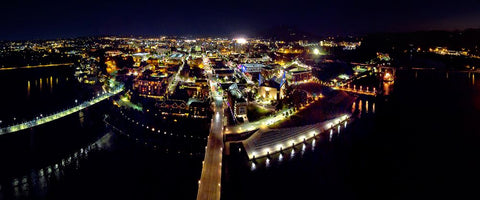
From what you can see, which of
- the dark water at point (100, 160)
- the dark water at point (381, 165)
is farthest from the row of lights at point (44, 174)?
the dark water at point (381, 165)

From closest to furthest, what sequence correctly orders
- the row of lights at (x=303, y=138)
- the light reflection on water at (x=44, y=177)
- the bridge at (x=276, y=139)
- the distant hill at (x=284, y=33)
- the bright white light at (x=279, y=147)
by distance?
the light reflection on water at (x=44, y=177) < the bridge at (x=276, y=139) < the row of lights at (x=303, y=138) < the bright white light at (x=279, y=147) < the distant hill at (x=284, y=33)

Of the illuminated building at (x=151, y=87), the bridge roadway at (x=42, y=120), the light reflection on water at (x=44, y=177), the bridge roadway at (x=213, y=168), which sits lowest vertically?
the light reflection on water at (x=44, y=177)

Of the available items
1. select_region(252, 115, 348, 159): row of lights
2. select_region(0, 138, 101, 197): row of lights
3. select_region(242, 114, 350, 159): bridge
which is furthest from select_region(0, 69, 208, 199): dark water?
select_region(252, 115, 348, 159): row of lights

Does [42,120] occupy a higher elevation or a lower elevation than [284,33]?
lower

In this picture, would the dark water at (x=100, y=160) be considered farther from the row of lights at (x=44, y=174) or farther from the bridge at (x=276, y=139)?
the bridge at (x=276, y=139)

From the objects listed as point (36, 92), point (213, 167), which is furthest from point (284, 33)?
point (213, 167)

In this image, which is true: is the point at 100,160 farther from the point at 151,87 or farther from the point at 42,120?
the point at 151,87

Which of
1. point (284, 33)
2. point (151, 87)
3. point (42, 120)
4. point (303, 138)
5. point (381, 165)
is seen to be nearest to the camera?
point (381, 165)
